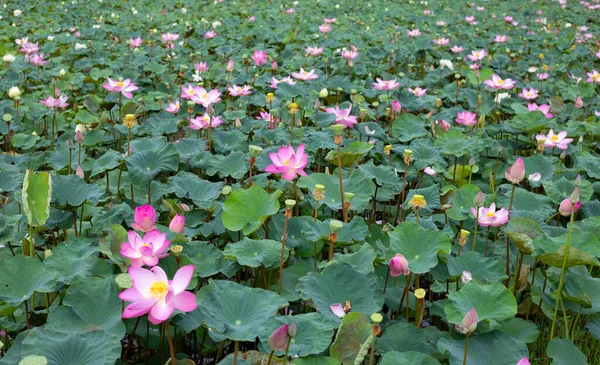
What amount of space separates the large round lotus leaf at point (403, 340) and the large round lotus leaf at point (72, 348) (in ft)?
1.78

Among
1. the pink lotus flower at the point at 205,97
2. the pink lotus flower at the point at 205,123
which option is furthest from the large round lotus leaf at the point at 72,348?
the pink lotus flower at the point at 205,97

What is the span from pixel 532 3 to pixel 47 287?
7.89 metres

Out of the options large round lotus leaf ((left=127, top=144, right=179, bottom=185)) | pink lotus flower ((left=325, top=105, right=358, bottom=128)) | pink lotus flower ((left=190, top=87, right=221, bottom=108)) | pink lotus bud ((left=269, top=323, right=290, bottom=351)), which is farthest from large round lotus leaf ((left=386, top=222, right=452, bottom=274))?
pink lotus flower ((left=190, top=87, right=221, bottom=108))

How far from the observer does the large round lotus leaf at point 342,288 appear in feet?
4.24

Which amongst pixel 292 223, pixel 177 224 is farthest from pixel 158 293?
pixel 292 223

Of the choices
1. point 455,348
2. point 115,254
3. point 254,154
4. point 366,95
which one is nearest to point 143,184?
point 254,154

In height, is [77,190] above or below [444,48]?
above

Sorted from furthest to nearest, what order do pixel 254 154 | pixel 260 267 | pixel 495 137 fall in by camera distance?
pixel 495 137, pixel 254 154, pixel 260 267

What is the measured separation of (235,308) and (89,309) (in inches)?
12.3

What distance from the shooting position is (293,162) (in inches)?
62.4

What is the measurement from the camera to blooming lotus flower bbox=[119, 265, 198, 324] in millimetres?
988

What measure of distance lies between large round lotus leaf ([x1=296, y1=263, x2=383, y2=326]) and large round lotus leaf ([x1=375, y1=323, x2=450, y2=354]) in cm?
6

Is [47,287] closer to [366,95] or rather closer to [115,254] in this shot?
[115,254]

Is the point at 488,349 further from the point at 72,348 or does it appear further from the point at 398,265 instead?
the point at 72,348
